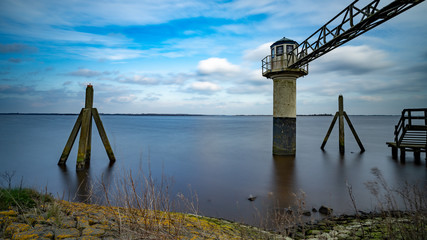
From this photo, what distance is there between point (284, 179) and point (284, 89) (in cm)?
491

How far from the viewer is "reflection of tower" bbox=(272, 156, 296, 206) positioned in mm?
7403

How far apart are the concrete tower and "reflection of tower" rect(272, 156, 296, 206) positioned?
0.74 m

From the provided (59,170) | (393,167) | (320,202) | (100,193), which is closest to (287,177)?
(320,202)

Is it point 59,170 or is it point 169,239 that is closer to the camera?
point 169,239

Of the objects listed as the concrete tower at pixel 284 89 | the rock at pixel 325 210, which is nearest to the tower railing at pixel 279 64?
the concrete tower at pixel 284 89

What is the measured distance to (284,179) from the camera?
9750 millimetres

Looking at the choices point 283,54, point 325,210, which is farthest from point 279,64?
point 325,210

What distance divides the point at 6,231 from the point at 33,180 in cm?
898

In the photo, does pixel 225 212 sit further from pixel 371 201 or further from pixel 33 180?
pixel 33 180

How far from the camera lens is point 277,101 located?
12.2 meters

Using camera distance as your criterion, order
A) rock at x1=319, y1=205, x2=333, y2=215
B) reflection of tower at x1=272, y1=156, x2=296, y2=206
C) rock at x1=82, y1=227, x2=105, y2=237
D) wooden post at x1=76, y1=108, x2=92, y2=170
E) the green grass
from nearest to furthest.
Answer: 1. rock at x1=82, y1=227, x2=105, y2=237
2. the green grass
3. rock at x1=319, y1=205, x2=333, y2=215
4. reflection of tower at x1=272, y1=156, x2=296, y2=206
5. wooden post at x1=76, y1=108, x2=92, y2=170

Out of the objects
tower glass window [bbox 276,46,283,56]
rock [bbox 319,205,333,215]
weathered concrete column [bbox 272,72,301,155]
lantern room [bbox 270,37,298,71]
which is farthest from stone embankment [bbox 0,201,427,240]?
tower glass window [bbox 276,46,283,56]

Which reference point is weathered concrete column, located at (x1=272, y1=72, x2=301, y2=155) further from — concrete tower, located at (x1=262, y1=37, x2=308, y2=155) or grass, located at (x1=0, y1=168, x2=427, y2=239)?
grass, located at (x1=0, y1=168, x2=427, y2=239)

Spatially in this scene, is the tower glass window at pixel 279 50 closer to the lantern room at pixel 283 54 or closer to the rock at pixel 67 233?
the lantern room at pixel 283 54
